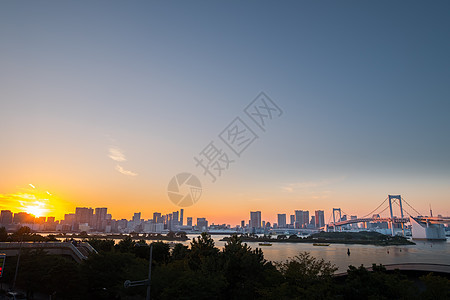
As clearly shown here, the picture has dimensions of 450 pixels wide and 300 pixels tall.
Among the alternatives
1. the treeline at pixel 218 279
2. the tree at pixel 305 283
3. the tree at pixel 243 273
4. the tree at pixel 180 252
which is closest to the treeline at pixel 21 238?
the tree at pixel 180 252

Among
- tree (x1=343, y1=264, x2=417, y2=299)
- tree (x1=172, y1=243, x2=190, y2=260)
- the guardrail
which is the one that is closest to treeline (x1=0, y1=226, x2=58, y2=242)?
the guardrail

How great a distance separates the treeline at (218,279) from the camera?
1912 centimetres

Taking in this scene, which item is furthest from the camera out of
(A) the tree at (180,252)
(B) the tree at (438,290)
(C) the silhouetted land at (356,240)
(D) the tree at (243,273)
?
(C) the silhouetted land at (356,240)

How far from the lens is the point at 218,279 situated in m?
22.4

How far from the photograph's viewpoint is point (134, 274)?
23.3 m

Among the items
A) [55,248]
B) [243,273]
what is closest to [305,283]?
[243,273]

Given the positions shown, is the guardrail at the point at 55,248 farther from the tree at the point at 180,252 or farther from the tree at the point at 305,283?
the tree at the point at 305,283

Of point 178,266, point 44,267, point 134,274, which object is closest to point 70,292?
point 44,267

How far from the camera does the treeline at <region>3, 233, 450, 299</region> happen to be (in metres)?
19.1

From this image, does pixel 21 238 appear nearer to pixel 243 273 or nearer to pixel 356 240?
pixel 243 273

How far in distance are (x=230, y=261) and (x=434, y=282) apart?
583 inches

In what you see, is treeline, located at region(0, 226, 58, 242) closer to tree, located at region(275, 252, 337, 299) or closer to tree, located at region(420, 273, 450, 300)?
tree, located at region(275, 252, 337, 299)

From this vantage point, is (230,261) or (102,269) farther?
(102,269)

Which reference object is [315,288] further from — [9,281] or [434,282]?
[9,281]
